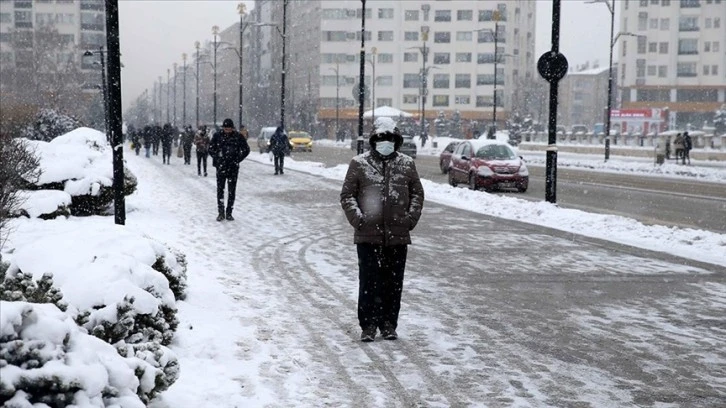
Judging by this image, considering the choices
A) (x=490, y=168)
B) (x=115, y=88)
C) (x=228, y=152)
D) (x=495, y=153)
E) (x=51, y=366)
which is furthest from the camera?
(x=495, y=153)

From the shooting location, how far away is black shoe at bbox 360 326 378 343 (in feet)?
22.7

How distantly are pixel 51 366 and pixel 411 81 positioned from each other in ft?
399

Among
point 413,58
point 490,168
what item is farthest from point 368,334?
point 413,58

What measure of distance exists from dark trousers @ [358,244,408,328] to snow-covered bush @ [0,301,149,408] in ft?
10.5

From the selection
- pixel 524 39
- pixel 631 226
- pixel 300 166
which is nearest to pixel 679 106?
pixel 524 39

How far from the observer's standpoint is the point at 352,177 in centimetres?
679

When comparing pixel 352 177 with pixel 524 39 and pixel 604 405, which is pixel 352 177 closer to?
pixel 604 405

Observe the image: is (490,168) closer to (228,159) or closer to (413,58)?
(228,159)

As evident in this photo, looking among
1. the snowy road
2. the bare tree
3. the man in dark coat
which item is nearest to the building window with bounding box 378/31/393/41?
the man in dark coat

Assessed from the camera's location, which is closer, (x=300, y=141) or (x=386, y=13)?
(x=300, y=141)

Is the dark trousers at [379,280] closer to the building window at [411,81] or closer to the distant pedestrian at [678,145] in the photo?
the distant pedestrian at [678,145]

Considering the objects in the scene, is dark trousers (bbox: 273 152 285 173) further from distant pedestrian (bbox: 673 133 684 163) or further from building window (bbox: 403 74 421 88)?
building window (bbox: 403 74 421 88)

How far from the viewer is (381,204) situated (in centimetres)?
675

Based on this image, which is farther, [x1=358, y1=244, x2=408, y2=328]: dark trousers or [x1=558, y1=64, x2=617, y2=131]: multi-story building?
[x1=558, y1=64, x2=617, y2=131]: multi-story building
